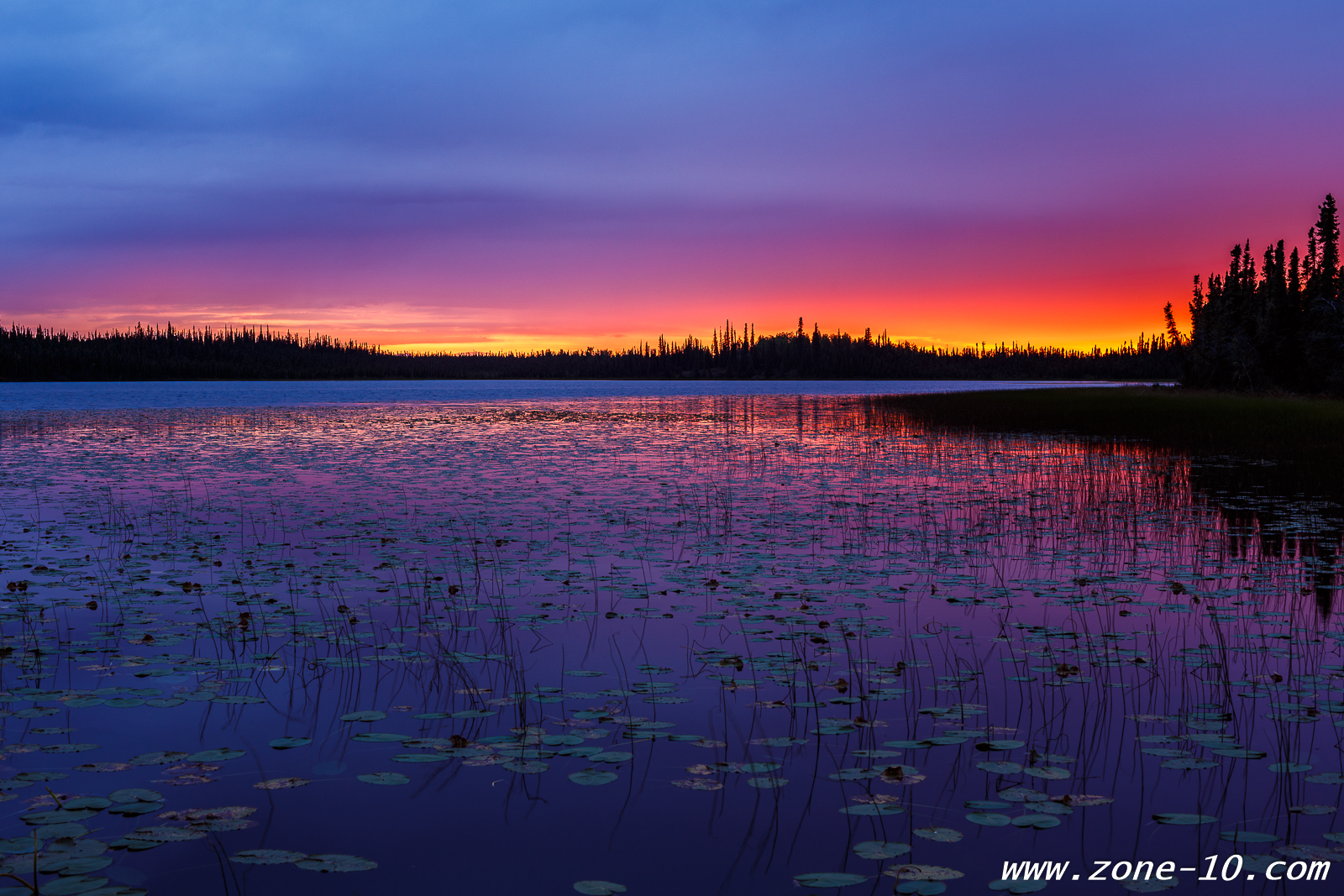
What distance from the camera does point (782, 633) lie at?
35.4 feet

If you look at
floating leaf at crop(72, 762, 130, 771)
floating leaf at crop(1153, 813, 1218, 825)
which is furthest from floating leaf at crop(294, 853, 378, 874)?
floating leaf at crop(1153, 813, 1218, 825)

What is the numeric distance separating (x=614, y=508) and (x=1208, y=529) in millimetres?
12929

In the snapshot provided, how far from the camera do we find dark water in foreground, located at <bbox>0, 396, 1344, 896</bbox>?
5.86 m

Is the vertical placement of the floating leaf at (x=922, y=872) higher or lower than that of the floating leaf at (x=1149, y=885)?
higher

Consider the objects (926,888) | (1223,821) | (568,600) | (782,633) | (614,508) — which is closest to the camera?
(926,888)

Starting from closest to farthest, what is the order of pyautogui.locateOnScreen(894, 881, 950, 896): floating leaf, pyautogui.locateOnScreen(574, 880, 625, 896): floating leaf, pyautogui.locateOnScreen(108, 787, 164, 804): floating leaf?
pyautogui.locateOnScreen(894, 881, 950, 896): floating leaf
pyautogui.locateOnScreen(574, 880, 625, 896): floating leaf
pyautogui.locateOnScreen(108, 787, 164, 804): floating leaf

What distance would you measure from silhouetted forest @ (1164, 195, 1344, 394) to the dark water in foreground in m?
75.3

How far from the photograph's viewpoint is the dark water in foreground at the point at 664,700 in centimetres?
586

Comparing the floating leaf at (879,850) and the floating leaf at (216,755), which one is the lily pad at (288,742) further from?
the floating leaf at (879,850)

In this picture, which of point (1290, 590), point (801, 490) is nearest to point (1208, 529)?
point (1290, 590)

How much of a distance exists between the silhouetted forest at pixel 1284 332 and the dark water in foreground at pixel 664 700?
75335mm

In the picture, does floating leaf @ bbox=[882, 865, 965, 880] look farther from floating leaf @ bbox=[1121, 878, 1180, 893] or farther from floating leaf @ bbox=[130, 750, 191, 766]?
floating leaf @ bbox=[130, 750, 191, 766]

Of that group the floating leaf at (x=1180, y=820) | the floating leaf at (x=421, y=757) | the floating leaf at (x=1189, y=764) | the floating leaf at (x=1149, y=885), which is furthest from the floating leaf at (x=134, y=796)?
the floating leaf at (x=1189, y=764)

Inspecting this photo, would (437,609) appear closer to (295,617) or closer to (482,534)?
(295,617)
